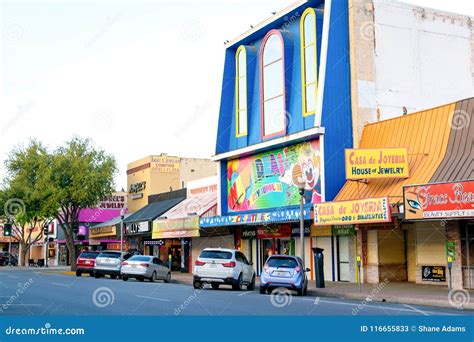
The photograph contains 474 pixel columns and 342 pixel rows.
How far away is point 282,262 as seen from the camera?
81.6 ft

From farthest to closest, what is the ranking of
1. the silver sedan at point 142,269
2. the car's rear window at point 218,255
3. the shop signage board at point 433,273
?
the silver sedan at point 142,269 → the shop signage board at point 433,273 → the car's rear window at point 218,255

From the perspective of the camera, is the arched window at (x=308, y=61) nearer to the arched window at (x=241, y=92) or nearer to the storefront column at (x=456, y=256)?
the arched window at (x=241, y=92)

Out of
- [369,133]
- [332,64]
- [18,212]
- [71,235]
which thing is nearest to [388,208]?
[369,133]

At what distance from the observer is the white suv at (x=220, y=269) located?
85.9 feet

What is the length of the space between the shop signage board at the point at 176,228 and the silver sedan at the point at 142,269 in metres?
6.31

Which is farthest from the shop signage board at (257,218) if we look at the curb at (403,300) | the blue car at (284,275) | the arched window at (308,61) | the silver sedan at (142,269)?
the blue car at (284,275)

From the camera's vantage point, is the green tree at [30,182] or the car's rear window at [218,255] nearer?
the car's rear window at [218,255]

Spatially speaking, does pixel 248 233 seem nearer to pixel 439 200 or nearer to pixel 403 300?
pixel 439 200

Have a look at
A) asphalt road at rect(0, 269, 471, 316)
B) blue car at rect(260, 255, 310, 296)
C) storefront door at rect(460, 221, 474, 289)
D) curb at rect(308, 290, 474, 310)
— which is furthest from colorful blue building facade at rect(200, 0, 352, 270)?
asphalt road at rect(0, 269, 471, 316)

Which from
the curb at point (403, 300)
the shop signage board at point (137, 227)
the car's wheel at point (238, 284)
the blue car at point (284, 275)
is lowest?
the curb at point (403, 300)

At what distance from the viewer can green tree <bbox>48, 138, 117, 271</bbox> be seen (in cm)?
5188

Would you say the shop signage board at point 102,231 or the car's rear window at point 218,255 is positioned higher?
the shop signage board at point 102,231

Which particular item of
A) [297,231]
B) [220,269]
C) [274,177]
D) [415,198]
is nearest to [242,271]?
[220,269]

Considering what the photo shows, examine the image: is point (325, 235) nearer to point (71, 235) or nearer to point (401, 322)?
point (401, 322)
